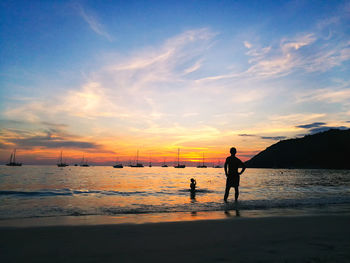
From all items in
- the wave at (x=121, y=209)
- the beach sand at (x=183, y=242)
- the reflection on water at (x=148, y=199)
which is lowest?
the reflection on water at (x=148, y=199)

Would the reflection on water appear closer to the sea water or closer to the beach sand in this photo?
the sea water

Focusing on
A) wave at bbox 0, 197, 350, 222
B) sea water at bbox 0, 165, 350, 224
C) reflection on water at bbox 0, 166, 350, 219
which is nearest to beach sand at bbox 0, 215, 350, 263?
sea water at bbox 0, 165, 350, 224

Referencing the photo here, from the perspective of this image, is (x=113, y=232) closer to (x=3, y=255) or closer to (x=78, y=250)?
(x=78, y=250)

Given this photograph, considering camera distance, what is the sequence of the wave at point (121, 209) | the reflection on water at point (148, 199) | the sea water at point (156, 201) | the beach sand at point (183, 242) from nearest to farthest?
the beach sand at point (183, 242)
the wave at point (121, 209)
the sea water at point (156, 201)
the reflection on water at point (148, 199)

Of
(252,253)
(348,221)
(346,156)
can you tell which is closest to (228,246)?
(252,253)

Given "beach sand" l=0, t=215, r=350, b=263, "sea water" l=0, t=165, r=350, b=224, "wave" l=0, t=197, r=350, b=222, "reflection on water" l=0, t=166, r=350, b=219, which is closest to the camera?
"beach sand" l=0, t=215, r=350, b=263

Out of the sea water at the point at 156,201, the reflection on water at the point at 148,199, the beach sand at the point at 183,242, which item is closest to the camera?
the beach sand at the point at 183,242

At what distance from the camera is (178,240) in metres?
5.39

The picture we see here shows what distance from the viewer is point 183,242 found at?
17.2ft

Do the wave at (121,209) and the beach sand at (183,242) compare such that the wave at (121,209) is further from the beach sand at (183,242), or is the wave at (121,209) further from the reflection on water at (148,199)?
the beach sand at (183,242)

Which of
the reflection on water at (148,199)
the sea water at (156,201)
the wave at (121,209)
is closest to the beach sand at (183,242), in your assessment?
the sea water at (156,201)

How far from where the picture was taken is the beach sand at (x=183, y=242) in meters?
4.23

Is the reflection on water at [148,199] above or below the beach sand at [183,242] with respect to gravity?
below

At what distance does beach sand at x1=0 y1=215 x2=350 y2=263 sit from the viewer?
423 centimetres
